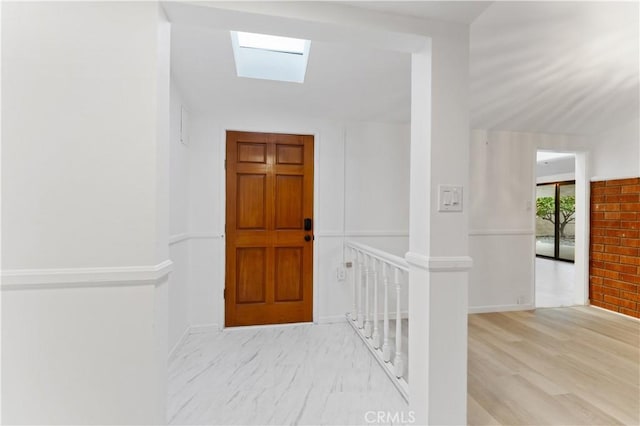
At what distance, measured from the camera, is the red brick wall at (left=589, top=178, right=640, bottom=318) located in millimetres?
3318

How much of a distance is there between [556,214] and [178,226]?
27.6 ft

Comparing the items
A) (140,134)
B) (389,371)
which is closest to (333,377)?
(389,371)

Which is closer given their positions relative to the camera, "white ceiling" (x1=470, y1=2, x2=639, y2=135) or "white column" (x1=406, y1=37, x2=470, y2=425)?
"white column" (x1=406, y1=37, x2=470, y2=425)

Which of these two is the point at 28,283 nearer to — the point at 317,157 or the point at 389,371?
the point at 389,371

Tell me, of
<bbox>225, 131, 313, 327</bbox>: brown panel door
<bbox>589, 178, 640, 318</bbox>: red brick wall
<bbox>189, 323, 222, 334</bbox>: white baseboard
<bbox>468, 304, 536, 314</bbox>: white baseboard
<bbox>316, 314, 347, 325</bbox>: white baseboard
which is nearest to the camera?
<bbox>189, 323, 222, 334</bbox>: white baseboard

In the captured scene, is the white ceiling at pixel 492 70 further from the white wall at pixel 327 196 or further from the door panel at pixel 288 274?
the door panel at pixel 288 274

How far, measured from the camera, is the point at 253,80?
2.35 metres

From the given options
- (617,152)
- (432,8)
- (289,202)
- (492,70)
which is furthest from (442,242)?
(617,152)

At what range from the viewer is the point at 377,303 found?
251cm

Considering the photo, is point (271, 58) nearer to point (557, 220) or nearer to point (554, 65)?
point (554, 65)

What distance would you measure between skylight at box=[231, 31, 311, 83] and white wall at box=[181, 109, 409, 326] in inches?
23.4

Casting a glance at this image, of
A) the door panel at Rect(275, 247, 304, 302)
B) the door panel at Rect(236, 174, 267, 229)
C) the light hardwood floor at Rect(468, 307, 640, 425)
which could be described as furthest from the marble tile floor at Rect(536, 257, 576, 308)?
the door panel at Rect(236, 174, 267, 229)

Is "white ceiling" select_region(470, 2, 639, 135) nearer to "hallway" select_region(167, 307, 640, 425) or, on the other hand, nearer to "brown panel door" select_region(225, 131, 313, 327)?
"brown panel door" select_region(225, 131, 313, 327)

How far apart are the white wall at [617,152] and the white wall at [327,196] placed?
254 cm
